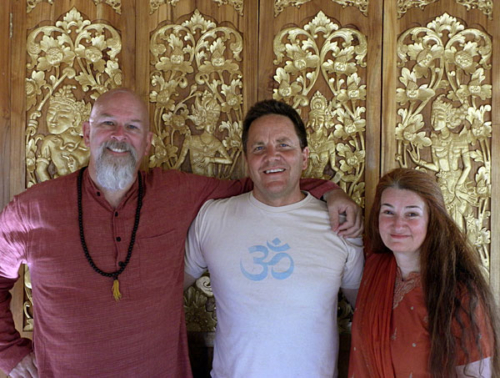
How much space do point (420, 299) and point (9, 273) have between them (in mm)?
1715

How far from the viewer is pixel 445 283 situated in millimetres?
1364

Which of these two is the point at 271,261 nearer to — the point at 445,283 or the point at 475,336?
the point at 445,283

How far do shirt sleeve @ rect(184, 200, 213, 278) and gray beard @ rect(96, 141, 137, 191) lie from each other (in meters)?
0.35

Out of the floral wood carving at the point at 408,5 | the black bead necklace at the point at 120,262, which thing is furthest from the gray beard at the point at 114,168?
the floral wood carving at the point at 408,5

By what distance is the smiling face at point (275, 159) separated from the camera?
164 centimetres

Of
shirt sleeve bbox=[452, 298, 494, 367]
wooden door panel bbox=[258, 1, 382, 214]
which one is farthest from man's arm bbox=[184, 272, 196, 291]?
shirt sleeve bbox=[452, 298, 494, 367]

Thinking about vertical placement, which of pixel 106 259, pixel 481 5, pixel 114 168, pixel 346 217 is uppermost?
pixel 481 5

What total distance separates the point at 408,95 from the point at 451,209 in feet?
2.04

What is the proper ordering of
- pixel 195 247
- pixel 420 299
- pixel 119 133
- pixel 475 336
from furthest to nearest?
pixel 195 247, pixel 119 133, pixel 420 299, pixel 475 336

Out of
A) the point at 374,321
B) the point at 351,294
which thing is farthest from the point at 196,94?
the point at 374,321

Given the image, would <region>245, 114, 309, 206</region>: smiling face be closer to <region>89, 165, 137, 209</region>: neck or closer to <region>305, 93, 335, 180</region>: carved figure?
<region>305, 93, 335, 180</region>: carved figure

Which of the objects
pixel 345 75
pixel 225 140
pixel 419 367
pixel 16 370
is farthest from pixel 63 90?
pixel 419 367

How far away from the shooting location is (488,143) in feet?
6.36

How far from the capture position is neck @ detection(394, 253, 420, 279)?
1.49 m
